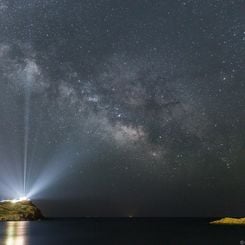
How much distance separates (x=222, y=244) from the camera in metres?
105

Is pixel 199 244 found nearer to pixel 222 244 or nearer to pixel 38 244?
pixel 222 244

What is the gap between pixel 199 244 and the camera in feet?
350

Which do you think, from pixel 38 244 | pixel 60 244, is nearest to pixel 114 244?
pixel 60 244

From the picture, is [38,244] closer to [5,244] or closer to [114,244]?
[5,244]

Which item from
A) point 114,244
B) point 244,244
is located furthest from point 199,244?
point 114,244

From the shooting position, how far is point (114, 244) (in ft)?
341

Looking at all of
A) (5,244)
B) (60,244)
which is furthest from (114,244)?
(5,244)

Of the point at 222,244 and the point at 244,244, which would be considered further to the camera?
the point at 222,244

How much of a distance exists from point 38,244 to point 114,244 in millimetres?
21693

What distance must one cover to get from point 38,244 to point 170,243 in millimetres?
38029

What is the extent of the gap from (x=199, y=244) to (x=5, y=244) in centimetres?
5418

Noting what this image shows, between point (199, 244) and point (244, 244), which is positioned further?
point (199, 244)

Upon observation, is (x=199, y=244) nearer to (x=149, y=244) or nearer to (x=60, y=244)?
(x=149, y=244)

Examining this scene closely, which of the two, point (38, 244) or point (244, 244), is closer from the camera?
point (244, 244)
